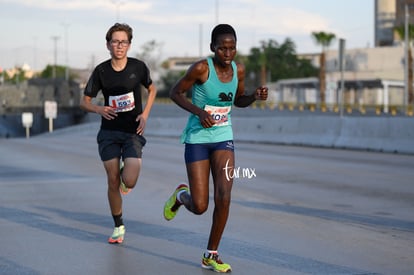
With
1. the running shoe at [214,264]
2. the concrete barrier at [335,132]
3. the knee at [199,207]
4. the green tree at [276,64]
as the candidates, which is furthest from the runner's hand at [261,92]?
the green tree at [276,64]

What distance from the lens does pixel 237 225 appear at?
9125 mm

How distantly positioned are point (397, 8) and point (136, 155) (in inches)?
4563

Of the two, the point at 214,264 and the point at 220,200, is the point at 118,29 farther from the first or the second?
the point at 214,264

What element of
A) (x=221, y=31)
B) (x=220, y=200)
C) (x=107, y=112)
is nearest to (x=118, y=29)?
(x=107, y=112)

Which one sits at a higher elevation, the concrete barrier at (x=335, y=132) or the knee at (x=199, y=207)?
the knee at (x=199, y=207)

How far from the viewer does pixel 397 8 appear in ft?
391

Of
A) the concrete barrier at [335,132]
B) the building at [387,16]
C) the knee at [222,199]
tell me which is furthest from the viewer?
the building at [387,16]

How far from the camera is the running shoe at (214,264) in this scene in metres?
6.38

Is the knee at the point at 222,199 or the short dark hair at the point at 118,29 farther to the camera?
the short dark hair at the point at 118,29

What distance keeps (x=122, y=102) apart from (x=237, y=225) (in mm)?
2080

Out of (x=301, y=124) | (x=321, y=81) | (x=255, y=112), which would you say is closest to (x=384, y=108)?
(x=255, y=112)

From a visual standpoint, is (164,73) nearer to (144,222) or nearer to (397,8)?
(397,8)

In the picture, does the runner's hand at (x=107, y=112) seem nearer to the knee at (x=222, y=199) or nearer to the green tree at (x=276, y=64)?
the knee at (x=222, y=199)

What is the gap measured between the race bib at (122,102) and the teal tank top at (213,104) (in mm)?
1297
